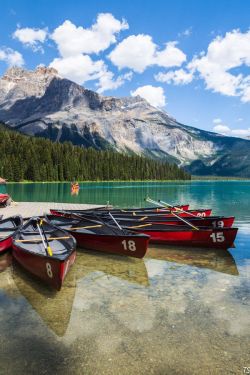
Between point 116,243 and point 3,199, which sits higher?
point 3,199

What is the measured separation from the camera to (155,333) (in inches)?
390

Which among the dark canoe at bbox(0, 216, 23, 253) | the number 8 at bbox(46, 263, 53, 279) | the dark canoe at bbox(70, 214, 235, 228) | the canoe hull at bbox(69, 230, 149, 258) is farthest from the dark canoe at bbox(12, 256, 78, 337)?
the dark canoe at bbox(70, 214, 235, 228)

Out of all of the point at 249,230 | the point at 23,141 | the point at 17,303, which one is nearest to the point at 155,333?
the point at 17,303

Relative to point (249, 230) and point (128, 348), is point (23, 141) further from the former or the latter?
point (128, 348)

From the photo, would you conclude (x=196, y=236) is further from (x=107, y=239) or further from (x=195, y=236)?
(x=107, y=239)

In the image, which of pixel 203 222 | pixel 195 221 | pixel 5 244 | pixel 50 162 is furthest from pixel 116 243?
pixel 50 162

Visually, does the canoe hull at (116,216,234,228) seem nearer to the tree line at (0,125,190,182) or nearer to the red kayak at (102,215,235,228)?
the red kayak at (102,215,235,228)

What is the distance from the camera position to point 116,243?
1958cm

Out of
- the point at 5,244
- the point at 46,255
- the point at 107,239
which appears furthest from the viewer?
the point at 107,239

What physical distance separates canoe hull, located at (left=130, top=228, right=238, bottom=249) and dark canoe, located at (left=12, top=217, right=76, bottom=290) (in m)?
6.63

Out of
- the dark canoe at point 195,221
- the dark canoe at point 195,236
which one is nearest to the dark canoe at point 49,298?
the dark canoe at point 195,236

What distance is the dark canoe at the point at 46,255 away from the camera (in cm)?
1320

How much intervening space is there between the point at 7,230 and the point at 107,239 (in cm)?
725

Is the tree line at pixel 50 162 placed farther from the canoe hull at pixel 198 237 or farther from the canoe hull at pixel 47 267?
the canoe hull at pixel 47 267
